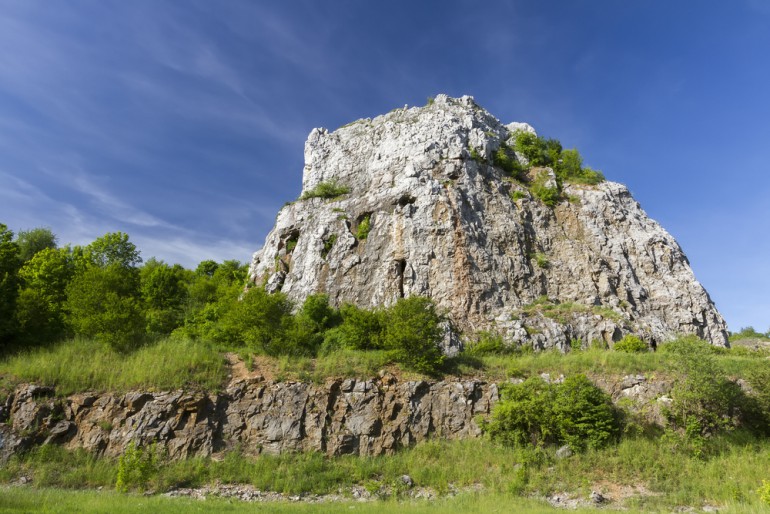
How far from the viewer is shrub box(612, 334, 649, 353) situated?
82.7 ft

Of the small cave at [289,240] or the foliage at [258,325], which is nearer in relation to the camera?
the foliage at [258,325]

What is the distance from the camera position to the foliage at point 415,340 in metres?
19.8

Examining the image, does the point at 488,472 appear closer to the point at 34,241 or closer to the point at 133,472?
the point at 133,472

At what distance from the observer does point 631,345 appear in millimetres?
25250

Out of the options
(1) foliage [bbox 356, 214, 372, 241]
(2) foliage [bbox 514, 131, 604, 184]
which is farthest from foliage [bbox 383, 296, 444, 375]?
(2) foliage [bbox 514, 131, 604, 184]

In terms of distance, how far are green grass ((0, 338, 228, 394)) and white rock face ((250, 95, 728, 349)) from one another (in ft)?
46.3

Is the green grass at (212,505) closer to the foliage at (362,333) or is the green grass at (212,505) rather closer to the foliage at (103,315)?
the foliage at (103,315)

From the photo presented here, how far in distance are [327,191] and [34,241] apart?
35564 mm

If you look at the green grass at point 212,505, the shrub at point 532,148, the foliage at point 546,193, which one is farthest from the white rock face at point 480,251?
the green grass at point 212,505

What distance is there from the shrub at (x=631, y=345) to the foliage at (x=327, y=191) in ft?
85.7

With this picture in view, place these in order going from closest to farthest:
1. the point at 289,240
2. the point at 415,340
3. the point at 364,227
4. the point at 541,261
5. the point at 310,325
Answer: the point at 415,340 → the point at 310,325 → the point at 541,261 → the point at 364,227 → the point at 289,240

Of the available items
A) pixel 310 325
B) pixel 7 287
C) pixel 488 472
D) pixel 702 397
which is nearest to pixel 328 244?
pixel 310 325

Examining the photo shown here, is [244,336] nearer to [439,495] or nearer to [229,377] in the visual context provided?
[229,377]

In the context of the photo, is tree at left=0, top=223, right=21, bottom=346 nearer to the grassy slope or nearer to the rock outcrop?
the grassy slope
